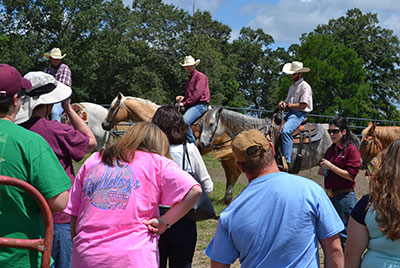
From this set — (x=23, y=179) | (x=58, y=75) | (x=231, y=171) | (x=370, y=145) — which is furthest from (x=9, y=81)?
(x=231, y=171)

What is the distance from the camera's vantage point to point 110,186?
9.19 feet

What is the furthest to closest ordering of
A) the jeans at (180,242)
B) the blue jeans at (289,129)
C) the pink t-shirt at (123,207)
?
the blue jeans at (289,129), the jeans at (180,242), the pink t-shirt at (123,207)

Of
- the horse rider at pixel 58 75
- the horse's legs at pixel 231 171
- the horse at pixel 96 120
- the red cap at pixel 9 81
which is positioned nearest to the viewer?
the red cap at pixel 9 81

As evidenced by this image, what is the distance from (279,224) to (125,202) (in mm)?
910

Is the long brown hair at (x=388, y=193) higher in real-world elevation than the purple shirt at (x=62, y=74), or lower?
lower

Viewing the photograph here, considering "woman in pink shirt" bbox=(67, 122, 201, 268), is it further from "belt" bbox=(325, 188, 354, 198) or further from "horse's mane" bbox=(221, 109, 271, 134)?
"horse's mane" bbox=(221, 109, 271, 134)

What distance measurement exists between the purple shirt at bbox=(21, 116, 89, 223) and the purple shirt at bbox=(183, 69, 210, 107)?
643 cm

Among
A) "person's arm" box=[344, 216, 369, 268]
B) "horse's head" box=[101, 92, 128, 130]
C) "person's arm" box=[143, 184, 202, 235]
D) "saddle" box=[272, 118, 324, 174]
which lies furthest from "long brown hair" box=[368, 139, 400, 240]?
"horse's head" box=[101, 92, 128, 130]

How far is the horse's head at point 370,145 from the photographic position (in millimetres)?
10172

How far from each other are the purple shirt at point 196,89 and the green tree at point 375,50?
43.6 metres

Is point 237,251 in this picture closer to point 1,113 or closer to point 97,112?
point 1,113

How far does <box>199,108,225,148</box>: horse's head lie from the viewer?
34.3 feet

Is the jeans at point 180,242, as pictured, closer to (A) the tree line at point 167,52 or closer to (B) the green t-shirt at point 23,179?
(B) the green t-shirt at point 23,179

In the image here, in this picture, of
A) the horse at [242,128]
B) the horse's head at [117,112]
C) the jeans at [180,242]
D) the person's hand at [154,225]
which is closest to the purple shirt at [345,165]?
the jeans at [180,242]
